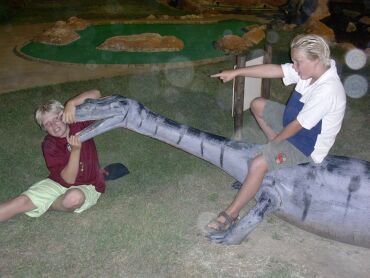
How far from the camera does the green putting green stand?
29.8ft

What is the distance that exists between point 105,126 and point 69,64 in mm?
5818

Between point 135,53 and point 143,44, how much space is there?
386 millimetres

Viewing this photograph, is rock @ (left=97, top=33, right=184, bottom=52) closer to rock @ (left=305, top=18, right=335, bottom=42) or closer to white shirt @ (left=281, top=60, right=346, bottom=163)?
rock @ (left=305, top=18, right=335, bottom=42)

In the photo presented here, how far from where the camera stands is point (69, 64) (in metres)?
8.55

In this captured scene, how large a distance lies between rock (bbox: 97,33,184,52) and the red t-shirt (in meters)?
6.43

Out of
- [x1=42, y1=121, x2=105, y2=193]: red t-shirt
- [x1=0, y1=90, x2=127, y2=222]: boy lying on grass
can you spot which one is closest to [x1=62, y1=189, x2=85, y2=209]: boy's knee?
[x1=0, y1=90, x2=127, y2=222]: boy lying on grass

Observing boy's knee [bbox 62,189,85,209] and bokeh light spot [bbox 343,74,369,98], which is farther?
bokeh light spot [bbox 343,74,369,98]

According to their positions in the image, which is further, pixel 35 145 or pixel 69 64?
pixel 69 64

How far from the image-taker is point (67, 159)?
11.3 feet

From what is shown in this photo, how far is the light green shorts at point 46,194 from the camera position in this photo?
344cm

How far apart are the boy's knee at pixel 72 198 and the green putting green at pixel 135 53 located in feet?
18.5

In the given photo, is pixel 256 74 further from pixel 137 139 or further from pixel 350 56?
pixel 350 56

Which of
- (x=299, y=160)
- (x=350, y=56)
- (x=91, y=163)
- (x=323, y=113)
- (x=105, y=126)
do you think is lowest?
(x=350, y=56)

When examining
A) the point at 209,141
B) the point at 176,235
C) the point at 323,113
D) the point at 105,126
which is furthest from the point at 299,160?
the point at 105,126
